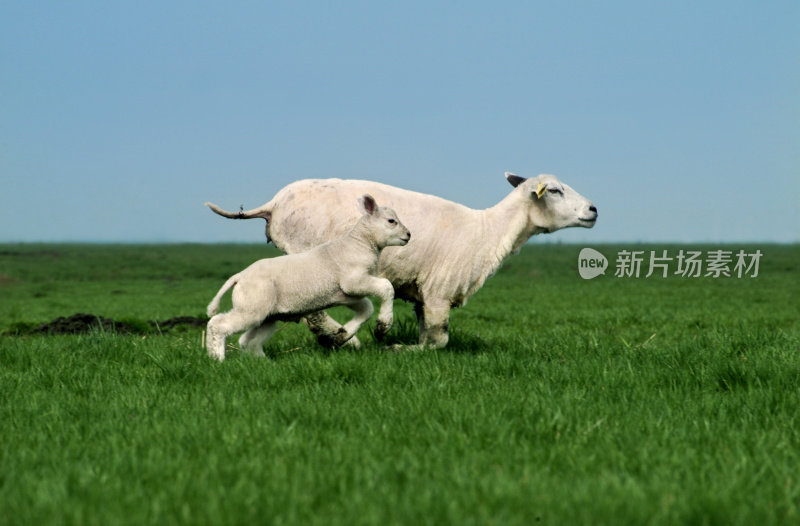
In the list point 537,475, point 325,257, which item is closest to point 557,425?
point 537,475

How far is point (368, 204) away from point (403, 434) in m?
2.76

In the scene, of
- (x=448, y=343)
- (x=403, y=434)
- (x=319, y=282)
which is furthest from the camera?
(x=448, y=343)

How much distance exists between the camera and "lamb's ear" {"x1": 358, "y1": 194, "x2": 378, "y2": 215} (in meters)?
6.05

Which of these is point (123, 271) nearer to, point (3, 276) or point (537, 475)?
point (3, 276)

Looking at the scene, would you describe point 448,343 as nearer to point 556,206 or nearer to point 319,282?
point 556,206

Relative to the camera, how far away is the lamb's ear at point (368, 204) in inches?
238

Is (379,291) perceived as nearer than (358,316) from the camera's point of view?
Yes

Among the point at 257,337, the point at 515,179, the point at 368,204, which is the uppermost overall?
the point at 515,179

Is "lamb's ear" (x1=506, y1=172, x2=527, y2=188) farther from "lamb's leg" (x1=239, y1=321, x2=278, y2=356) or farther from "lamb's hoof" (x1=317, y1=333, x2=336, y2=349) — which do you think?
"lamb's leg" (x1=239, y1=321, x2=278, y2=356)

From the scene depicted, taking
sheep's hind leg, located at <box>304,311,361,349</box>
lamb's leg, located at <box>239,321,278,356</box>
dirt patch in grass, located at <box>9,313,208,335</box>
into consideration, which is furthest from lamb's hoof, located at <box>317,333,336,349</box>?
dirt patch in grass, located at <box>9,313,208,335</box>

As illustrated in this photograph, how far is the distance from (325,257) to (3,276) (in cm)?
3771

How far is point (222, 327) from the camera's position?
19.4ft

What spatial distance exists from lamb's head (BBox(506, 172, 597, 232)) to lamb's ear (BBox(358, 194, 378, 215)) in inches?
69.2

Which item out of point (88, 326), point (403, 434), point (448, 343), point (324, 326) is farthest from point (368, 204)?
point (88, 326)
